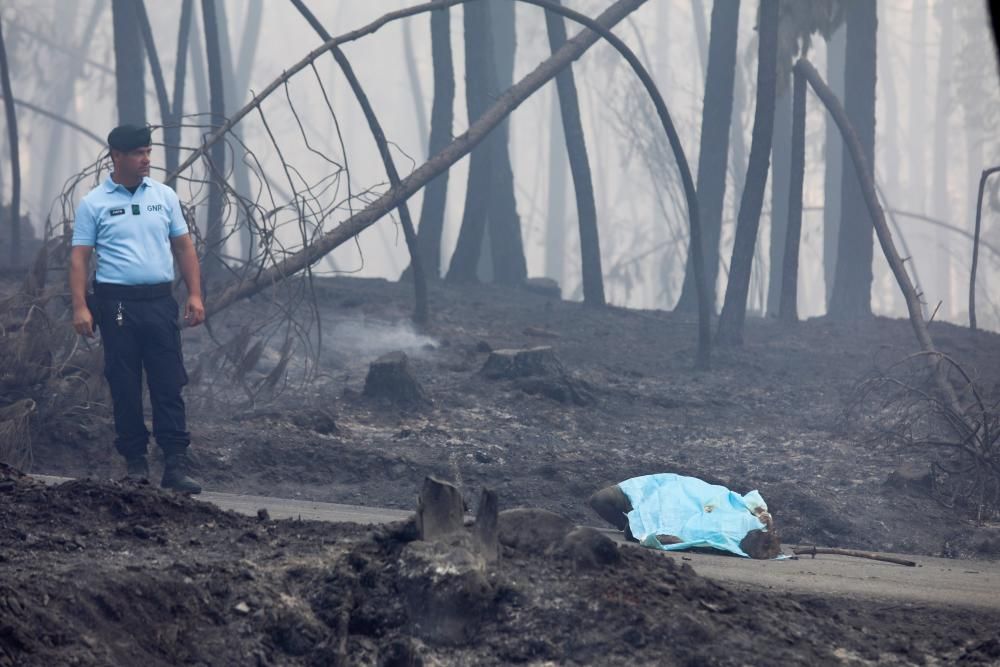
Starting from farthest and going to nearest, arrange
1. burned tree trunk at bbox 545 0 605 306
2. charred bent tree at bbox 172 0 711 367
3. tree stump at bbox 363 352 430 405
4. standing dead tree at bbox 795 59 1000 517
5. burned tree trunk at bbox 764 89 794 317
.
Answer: burned tree trunk at bbox 764 89 794 317 → burned tree trunk at bbox 545 0 605 306 → tree stump at bbox 363 352 430 405 → charred bent tree at bbox 172 0 711 367 → standing dead tree at bbox 795 59 1000 517

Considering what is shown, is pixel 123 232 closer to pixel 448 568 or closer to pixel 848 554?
pixel 448 568

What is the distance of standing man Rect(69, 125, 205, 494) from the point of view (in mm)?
7090

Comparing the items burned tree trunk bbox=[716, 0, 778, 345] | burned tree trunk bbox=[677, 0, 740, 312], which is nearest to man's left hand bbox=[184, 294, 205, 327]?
burned tree trunk bbox=[716, 0, 778, 345]

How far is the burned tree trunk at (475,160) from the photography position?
17656mm

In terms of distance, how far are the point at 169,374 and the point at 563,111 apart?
10749 millimetres

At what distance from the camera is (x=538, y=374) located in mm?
12375

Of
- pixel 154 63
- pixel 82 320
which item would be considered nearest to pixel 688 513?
pixel 82 320

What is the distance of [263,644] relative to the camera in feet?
15.4

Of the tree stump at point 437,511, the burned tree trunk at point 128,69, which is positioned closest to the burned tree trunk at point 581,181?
the burned tree trunk at point 128,69

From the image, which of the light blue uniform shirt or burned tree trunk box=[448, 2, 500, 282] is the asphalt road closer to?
the light blue uniform shirt

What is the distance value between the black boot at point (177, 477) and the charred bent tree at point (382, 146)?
4868 millimetres

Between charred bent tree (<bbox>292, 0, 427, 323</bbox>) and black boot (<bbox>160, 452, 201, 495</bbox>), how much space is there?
16.0 feet

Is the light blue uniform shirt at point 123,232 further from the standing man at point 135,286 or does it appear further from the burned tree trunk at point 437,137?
the burned tree trunk at point 437,137

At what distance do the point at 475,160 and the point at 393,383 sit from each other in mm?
6978
